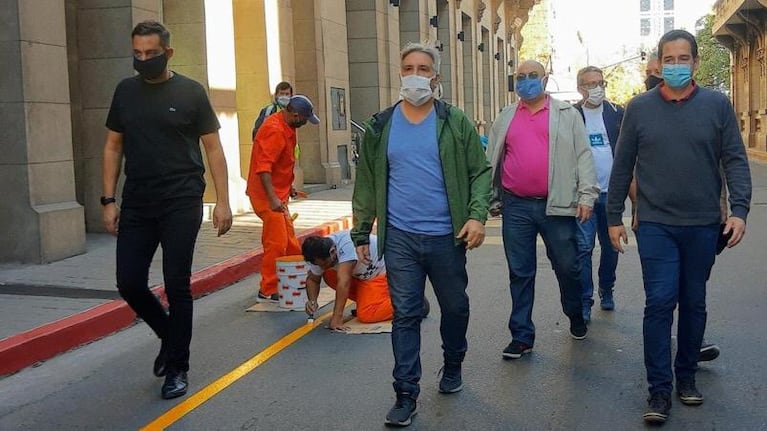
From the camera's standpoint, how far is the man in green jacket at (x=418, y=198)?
4.86 m

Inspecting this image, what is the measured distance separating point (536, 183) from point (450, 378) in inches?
54.8

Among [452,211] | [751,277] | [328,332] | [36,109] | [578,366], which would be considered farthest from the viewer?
[36,109]

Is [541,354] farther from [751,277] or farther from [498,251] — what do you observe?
[498,251]

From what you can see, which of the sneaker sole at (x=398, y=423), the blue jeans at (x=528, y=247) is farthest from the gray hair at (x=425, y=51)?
the sneaker sole at (x=398, y=423)

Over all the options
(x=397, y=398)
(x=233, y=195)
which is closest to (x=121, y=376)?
(x=397, y=398)

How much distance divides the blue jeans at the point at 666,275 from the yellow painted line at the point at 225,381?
8.16ft

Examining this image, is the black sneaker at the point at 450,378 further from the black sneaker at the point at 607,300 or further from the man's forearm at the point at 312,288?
the black sneaker at the point at 607,300

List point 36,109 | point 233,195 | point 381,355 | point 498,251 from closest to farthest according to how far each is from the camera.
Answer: point 381,355
point 36,109
point 498,251
point 233,195

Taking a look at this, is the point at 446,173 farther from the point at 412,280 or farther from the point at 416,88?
the point at 412,280

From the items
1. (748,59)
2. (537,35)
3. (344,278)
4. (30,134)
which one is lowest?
(344,278)

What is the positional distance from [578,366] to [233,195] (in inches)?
411

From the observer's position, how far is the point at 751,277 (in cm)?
915

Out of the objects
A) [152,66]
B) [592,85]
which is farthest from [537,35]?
[152,66]

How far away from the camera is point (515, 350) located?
6160 mm
